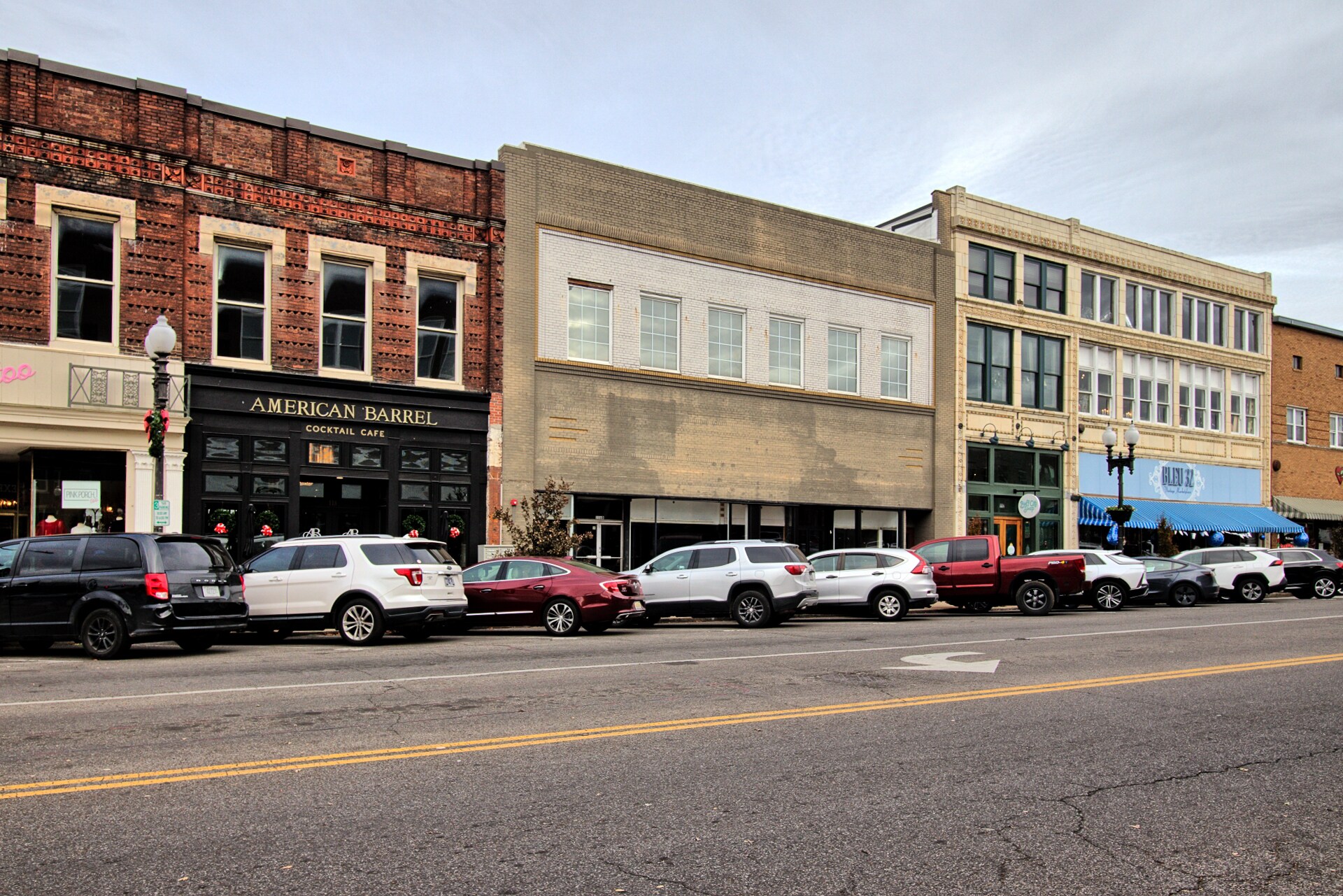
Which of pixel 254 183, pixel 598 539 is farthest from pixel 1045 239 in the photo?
pixel 254 183

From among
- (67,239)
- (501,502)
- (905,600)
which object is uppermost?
(67,239)

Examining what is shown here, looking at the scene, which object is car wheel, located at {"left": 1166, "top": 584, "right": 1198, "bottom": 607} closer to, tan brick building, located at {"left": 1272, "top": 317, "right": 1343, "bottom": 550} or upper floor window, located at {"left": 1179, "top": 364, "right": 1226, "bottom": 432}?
upper floor window, located at {"left": 1179, "top": 364, "right": 1226, "bottom": 432}

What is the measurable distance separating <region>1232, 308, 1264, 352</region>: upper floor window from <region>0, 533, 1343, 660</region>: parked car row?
19.2m

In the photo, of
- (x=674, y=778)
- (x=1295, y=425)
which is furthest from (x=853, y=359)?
(x=674, y=778)

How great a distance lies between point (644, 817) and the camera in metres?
6.20

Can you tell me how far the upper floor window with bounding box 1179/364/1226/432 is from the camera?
43.1 m

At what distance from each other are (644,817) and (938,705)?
4.44 m

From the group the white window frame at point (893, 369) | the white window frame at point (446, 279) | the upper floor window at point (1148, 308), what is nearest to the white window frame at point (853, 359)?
the white window frame at point (893, 369)

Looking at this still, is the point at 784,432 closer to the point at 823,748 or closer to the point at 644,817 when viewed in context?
the point at 823,748

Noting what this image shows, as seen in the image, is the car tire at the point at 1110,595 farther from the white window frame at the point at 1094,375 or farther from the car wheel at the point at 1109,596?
the white window frame at the point at 1094,375

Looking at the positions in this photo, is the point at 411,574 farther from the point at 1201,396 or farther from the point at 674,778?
the point at 1201,396

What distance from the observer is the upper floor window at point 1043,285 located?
38.1 m

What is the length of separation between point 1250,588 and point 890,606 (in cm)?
1309

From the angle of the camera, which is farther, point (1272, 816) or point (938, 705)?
point (938, 705)
